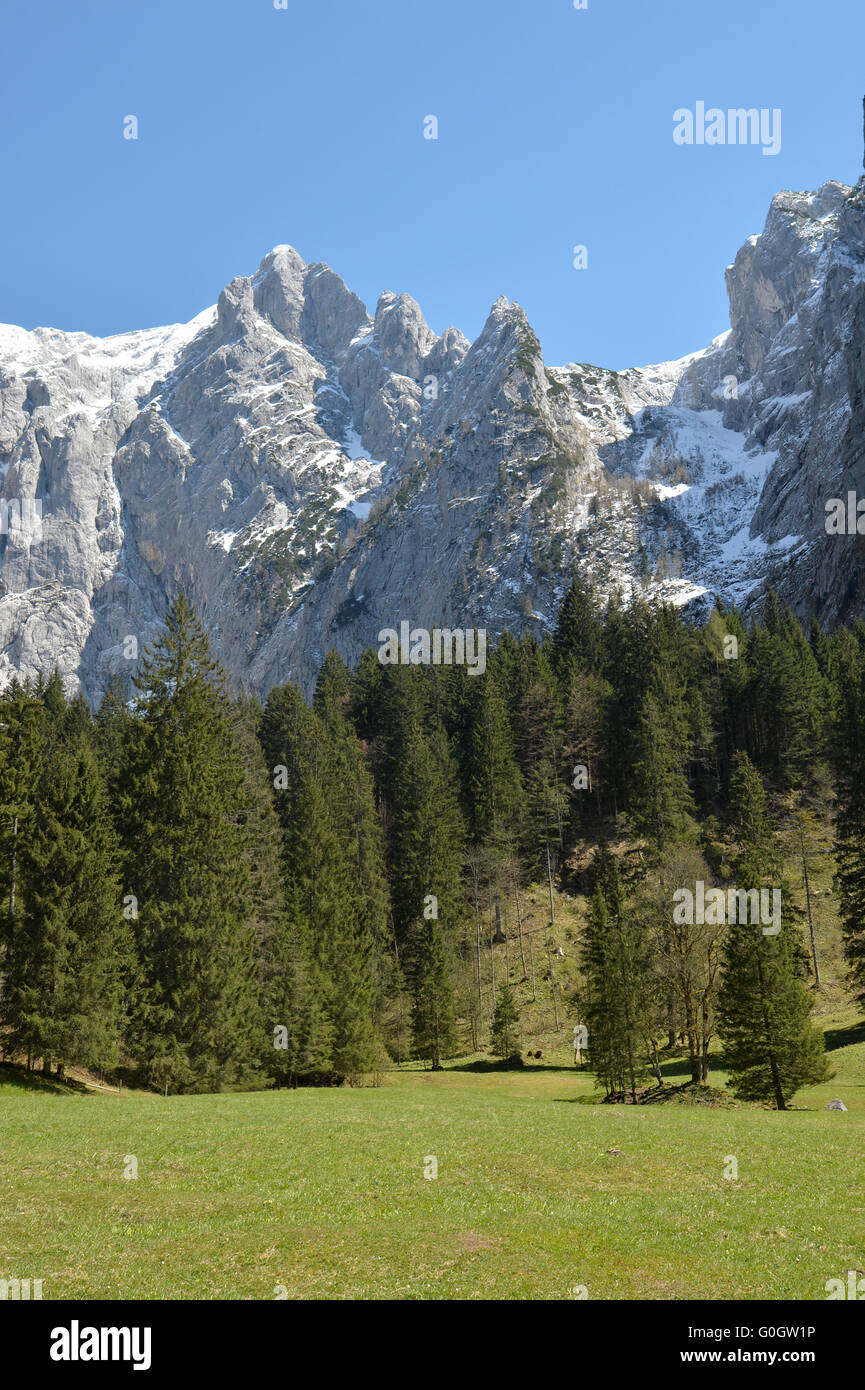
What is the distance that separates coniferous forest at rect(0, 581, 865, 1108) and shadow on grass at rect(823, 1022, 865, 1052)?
102 inches

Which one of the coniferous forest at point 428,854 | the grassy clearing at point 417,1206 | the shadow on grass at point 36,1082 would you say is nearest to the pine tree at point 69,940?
the coniferous forest at point 428,854

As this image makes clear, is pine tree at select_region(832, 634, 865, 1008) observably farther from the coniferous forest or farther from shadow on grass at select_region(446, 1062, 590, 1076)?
shadow on grass at select_region(446, 1062, 590, 1076)

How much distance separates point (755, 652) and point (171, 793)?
71271 millimetres

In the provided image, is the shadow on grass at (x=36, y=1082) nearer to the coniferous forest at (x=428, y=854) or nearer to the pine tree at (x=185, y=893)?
the coniferous forest at (x=428, y=854)

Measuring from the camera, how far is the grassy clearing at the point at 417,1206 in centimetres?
1313

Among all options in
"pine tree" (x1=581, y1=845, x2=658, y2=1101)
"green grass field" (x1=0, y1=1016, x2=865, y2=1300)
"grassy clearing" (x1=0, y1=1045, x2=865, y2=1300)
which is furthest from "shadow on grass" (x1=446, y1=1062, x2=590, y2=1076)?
"grassy clearing" (x1=0, y1=1045, x2=865, y2=1300)

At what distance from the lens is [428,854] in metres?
74.0

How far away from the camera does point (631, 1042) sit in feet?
135

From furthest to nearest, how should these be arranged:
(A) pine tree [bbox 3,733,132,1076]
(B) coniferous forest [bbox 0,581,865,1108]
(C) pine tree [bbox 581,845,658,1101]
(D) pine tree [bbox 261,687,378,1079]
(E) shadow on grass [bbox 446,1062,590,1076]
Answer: (E) shadow on grass [bbox 446,1062,590,1076], (D) pine tree [bbox 261,687,378,1079], (C) pine tree [bbox 581,845,658,1101], (B) coniferous forest [bbox 0,581,865,1108], (A) pine tree [bbox 3,733,132,1076]

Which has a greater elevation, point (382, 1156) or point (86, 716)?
point (86, 716)

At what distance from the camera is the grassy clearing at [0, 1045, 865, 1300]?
1313cm

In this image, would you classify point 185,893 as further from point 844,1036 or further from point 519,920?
point 519,920
